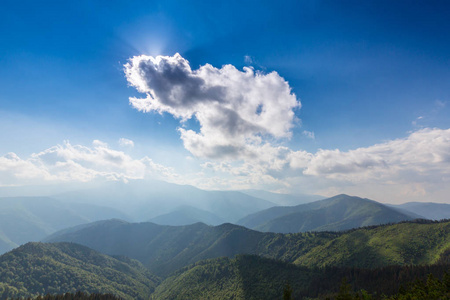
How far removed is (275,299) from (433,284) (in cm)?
12135

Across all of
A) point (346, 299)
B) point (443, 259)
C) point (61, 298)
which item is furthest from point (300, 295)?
point (61, 298)

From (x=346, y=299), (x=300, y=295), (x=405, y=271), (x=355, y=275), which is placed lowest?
(x=300, y=295)

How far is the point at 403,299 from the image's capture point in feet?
305

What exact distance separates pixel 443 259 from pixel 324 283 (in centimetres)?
10869

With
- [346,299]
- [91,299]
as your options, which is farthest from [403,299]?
[91,299]

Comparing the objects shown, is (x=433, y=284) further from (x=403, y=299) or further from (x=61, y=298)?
(x=61, y=298)

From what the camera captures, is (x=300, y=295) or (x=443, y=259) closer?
(x=300, y=295)

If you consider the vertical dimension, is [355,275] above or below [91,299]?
above

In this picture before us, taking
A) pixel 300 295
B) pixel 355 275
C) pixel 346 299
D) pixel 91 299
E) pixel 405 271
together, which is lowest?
pixel 91 299

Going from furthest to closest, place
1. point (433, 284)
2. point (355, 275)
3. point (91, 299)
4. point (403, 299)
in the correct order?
point (355, 275) → point (91, 299) → point (433, 284) → point (403, 299)

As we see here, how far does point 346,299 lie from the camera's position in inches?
2203

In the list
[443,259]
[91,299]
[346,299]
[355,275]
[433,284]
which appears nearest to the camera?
[346,299]

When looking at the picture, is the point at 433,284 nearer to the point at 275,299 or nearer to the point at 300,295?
the point at 300,295

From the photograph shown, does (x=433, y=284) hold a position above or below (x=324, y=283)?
above
